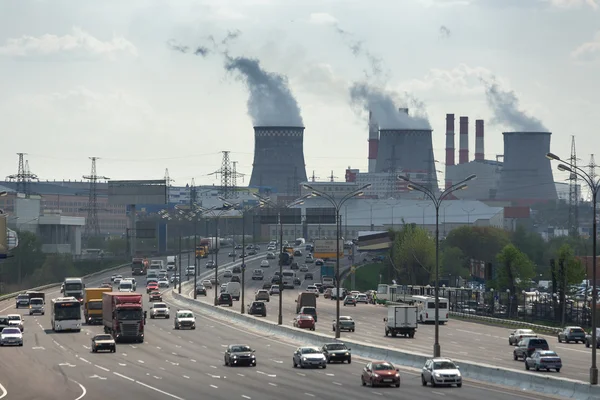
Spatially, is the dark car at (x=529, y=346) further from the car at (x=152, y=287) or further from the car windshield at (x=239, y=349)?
the car at (x=152, y=287)

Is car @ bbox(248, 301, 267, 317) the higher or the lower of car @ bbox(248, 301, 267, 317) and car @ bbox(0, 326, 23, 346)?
the higher

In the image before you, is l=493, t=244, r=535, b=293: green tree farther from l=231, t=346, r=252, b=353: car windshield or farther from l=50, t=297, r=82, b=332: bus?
l=231, t=346, r=252, b=353: car windshield

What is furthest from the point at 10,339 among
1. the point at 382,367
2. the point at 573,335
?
the point at 573,335

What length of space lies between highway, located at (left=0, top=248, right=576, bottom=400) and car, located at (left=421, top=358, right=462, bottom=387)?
0.54 m

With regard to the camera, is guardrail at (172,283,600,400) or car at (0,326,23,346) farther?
car at (0,326,23,346)

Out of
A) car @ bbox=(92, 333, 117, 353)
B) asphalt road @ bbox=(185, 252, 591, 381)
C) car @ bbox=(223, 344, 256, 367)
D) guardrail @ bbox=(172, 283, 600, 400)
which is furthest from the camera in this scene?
car @ bbox=(92, 333, 117, 353)

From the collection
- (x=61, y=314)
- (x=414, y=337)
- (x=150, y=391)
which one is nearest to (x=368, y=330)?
(x=414, y=337)

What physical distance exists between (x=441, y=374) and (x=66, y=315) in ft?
152

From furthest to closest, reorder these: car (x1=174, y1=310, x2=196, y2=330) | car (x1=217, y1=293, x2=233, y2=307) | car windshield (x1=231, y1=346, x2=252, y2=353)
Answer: car (x1=217, y1=293, x2=233, y2=307), car (x1=174, y1=310, x2=196, y2=330), car windshield (x1=231, y1=346, x2=252, y2=353)

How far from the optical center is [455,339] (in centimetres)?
8944

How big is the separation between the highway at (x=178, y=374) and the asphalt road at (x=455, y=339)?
688 cm

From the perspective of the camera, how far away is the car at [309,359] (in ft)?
214

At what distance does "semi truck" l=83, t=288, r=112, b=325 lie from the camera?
10288 cm

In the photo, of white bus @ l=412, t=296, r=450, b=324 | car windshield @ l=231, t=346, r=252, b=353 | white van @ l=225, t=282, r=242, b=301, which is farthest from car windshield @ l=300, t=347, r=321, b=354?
white van @ l=225, t=282, r=242, b=301
